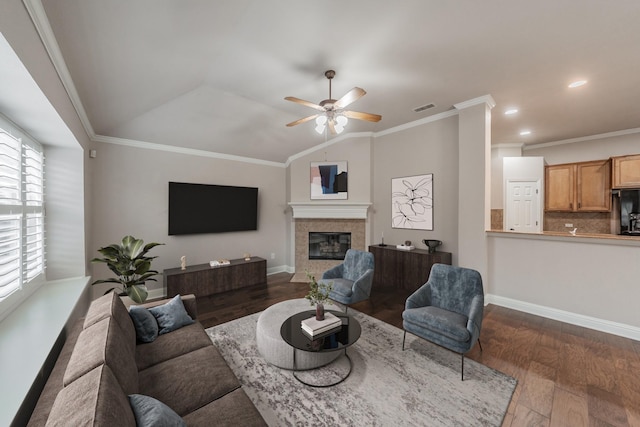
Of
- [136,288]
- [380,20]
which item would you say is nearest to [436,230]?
[380,20]

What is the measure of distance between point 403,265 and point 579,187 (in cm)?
421

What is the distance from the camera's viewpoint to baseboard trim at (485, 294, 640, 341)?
287 centimetres

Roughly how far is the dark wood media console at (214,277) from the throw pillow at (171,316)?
1646 mm

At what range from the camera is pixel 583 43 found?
2.36 metres

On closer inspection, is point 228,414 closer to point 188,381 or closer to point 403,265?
point 188,381

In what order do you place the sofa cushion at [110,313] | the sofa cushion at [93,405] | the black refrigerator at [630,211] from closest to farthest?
the sofa cushion at [93,405], the sofa cushion at [110,313], the black refrigerator at [630,211]

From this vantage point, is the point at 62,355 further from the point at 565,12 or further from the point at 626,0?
the point at 626,0

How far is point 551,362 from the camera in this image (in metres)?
2.38

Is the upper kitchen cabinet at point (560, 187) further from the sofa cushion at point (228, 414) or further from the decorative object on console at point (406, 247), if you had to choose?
the sofa cushion at point (228, 414)

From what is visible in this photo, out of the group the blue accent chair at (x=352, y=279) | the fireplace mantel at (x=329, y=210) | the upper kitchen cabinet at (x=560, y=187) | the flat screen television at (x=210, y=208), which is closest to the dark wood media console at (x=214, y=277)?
the flat screen television at (x=210, y=208)

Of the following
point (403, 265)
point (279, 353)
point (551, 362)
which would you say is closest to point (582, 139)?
point (403, 265)

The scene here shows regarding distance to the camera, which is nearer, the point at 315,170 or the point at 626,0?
the point at 626,0

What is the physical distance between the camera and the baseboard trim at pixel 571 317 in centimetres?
287

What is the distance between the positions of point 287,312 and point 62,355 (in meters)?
1.70
